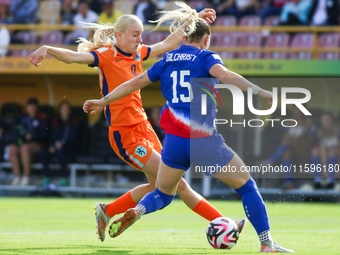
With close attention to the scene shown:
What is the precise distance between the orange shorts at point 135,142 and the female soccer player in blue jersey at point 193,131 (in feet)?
2.92

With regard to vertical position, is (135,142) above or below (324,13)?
below

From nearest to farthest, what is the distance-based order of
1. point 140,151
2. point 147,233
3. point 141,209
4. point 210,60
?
1. point 210,60
2. point 141,209
3. point 140,151
4. point 147,233

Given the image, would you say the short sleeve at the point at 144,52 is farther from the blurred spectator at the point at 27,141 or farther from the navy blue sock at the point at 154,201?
the blurred spectator at the point at 27,141

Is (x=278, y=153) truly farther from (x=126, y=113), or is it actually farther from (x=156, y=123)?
(x=126, y=113)

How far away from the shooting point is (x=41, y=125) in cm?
1405

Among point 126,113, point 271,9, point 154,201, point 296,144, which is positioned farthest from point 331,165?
point 154,201

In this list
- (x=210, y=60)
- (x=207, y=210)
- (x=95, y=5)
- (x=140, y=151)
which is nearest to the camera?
(x=210, y=60)

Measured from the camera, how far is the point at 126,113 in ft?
19.4

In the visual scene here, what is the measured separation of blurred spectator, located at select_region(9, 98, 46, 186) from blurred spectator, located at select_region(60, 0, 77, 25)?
3.12 metres

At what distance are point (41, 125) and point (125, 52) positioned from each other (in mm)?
8531

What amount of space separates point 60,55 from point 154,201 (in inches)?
69.3

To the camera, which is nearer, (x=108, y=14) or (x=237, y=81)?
(x=237, y=81)

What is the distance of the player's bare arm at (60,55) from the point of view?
5.21m

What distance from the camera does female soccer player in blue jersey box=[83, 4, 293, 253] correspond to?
471cm
